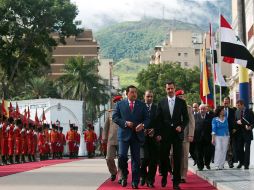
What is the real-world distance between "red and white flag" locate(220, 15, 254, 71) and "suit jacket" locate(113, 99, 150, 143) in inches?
146

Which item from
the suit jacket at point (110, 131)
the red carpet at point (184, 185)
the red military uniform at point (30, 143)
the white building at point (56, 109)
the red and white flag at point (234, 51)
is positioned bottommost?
the red carpet at point (184, 185)

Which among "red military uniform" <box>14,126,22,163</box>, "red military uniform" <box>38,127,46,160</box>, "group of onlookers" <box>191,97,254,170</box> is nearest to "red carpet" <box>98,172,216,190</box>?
"group of onlookers" <box>191,97,254,170</box>

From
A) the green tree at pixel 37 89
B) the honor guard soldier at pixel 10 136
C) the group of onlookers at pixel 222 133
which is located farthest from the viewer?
the green tree at pixel 37 89

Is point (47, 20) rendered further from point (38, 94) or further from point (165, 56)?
point (165, 56)

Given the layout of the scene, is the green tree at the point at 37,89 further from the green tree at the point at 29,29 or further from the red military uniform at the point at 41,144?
the red military uniform at the point at 41,144

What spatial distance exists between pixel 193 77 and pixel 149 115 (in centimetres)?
8572

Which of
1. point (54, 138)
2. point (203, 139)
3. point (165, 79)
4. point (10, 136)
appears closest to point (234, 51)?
point (203, 139)

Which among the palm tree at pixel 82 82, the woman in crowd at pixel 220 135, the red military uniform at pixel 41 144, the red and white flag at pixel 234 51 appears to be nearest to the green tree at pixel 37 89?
the palm tree at pixel 82 82

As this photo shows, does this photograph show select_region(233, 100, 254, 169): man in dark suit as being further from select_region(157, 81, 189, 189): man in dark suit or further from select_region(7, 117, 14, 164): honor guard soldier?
select_region(7, 117, 14, 164): honor guard soldier

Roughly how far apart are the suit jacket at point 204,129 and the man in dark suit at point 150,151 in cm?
492

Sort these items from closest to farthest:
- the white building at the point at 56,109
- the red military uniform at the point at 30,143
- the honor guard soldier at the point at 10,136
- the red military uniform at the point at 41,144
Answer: the honor guard soldier at the point at 10,136, the red military uniform at the point at 30,143, the red military uniform at the point at 41,144, the white building at the point at 56,109

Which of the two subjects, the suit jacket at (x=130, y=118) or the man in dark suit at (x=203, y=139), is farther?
the man in dark suit at (x=203, y=139)

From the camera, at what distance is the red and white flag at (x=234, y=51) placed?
17031mm

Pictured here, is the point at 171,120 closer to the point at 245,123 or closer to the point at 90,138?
the point at 245,123
